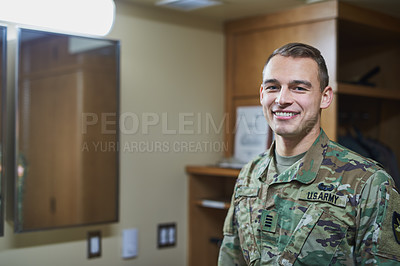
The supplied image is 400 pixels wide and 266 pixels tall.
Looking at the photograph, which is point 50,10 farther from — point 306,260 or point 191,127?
point 306,260

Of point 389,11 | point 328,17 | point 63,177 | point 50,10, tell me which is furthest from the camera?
point 389,11

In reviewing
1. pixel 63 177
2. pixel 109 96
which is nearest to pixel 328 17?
pixel 109 96

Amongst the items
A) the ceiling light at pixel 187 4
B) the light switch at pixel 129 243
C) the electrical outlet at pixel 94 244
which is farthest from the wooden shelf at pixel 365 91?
the electrical outlet at pixel 94 244

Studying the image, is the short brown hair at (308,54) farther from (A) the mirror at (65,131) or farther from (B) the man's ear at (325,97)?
(A) the mirror at (65,131)

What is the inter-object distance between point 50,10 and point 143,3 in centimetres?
62

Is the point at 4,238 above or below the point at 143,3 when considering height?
below

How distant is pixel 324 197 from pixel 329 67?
122 cm

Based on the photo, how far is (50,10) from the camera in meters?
2.18

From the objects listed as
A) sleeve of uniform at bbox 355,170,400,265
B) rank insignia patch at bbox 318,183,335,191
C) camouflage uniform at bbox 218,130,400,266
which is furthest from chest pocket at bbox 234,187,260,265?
sleeve of uniform at bbox 355,170,400,265

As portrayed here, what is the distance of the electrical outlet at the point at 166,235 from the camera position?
2.83m

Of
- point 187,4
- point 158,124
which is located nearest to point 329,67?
point 187,4

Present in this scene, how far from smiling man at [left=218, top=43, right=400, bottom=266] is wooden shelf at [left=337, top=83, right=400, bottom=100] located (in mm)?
1035

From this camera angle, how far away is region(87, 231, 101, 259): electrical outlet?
2533 mm

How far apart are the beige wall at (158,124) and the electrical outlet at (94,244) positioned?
29mm
